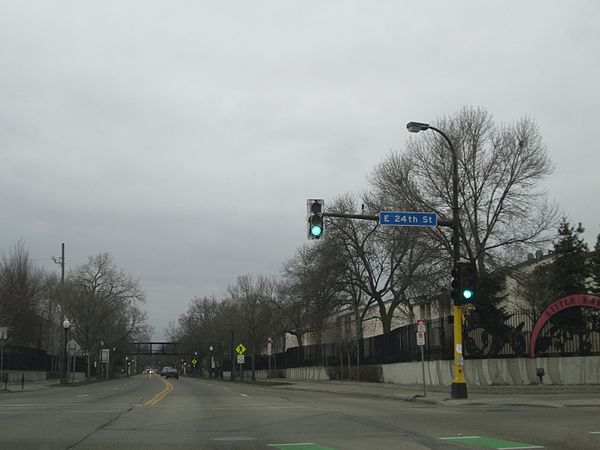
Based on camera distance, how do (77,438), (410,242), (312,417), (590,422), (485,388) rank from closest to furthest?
1. (77,438)
2. (590,422)
3. (312,417)
4. (485,388)
5. (410,242)

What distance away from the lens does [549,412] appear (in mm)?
16688

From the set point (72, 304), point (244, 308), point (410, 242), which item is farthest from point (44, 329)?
point (410, 242)

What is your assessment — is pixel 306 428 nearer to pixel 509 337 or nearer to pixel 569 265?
pixel 509 337

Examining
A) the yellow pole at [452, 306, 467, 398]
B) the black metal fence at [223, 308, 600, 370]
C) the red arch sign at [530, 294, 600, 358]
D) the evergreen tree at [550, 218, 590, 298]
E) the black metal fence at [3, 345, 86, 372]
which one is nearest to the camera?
the yellow pole at [452, 306, 467, 398]

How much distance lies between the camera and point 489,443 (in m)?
10.7

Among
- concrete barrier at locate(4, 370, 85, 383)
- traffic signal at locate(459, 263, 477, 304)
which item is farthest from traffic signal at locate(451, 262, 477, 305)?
concrete barrier at locate(4, 370, 85, 383)

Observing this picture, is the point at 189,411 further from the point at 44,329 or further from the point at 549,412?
the point at 44,329

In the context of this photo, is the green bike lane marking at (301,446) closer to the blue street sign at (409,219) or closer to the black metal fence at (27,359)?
the blue street sign at (409,219)

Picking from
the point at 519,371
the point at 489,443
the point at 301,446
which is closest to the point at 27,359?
the point at 519,371

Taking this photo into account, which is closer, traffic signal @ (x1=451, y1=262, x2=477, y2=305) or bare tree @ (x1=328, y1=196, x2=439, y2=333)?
traffic signal @ (x1=451, y1=262, x2=477, y2=305)

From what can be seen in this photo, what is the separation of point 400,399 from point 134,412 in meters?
10.4

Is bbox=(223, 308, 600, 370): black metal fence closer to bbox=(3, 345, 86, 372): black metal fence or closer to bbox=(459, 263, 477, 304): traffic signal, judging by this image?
bbox=(459, 263, 477, 304): traffic signal

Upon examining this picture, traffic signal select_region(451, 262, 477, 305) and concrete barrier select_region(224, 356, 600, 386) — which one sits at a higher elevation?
traffic signal select_region(451, 262, 477, 305)

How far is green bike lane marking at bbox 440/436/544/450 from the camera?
10141 mm
